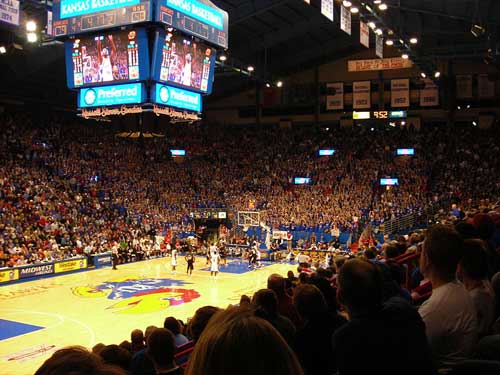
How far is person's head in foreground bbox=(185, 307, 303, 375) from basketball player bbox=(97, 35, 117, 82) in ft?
49.3

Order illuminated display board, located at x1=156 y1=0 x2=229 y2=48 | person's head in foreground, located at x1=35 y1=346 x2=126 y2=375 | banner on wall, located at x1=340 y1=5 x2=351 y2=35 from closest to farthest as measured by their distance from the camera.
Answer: person's head in foreground, located at x1=35 y1=346 x2=126 y2=375, illuminated display board, located at x1=156 y1=0 x2=229 y2=48, banner on wall, located at x1=340 y1=5 x2=351 y2=35

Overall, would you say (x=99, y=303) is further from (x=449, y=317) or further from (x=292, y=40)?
(x=292, y=40)

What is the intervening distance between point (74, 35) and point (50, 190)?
1982 cm

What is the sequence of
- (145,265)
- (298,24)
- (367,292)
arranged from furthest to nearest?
(298,24) → (145,265) → (367,292)

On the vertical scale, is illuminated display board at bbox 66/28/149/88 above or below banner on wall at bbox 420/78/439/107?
below

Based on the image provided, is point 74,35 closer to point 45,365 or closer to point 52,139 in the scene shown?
point 45,365

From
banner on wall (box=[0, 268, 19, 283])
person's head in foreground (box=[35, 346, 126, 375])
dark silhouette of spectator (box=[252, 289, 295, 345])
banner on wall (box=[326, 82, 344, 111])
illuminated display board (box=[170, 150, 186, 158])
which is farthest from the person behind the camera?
illuminated display board (box=[170, 150, 186, 158])

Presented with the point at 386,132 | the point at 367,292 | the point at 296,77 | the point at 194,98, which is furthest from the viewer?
the point at 296,77

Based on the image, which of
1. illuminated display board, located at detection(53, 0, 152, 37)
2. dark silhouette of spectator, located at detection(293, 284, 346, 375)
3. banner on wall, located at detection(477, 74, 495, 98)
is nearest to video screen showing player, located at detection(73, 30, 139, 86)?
illuminated display board, located at detection(53, 0, 152, 37)

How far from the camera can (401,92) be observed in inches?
1678

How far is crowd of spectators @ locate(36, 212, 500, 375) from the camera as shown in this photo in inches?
57.4

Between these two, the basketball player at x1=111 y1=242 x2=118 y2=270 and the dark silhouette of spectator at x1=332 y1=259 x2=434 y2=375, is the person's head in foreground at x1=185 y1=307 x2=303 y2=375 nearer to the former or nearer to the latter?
the dark silhouette of spectator at x1=332 y1=259 x2=434 y2=375

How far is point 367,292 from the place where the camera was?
296cm

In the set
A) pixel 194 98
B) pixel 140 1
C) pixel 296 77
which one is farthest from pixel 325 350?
pixel 296 77
